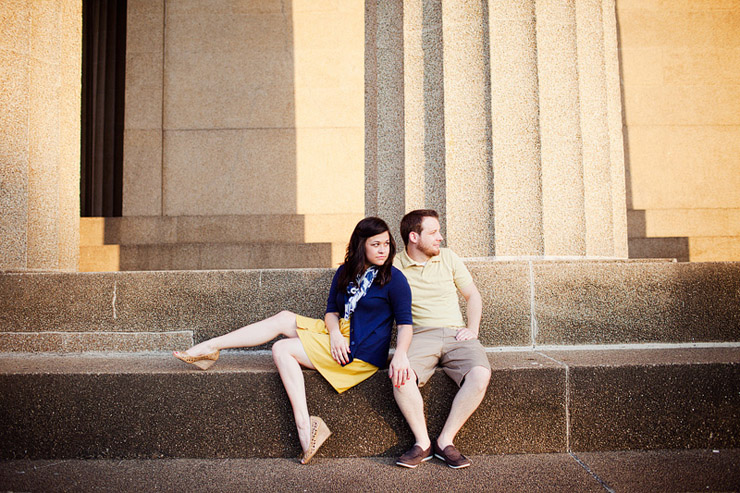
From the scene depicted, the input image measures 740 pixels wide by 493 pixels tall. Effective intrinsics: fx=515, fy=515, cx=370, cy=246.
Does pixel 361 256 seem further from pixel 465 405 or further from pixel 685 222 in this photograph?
pixel 685 222

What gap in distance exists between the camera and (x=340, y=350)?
A: 10.9 feet

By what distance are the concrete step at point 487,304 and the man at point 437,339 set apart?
0.52 metres

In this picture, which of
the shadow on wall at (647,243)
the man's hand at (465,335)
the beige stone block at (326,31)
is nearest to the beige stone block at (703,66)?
the shadow on wall at (647,243)

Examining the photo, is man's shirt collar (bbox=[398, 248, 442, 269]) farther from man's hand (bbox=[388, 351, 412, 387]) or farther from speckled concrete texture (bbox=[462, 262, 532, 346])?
man's hand (bbox=[388, 351, 412, 387])

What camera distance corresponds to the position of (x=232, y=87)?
8.69 m

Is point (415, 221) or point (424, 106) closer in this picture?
point (415, 221)

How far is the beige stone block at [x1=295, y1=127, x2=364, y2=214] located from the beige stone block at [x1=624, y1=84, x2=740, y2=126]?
451cm

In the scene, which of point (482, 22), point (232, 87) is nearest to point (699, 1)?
point (482, 22)

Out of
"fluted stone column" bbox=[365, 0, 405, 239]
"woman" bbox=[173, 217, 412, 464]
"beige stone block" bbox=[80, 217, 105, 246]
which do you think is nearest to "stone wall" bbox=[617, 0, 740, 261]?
"fluted stone column" bbox=[365, 0, 405, 239]

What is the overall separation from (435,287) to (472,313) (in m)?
0.32

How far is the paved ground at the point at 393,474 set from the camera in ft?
9.28

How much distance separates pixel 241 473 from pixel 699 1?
9772mm

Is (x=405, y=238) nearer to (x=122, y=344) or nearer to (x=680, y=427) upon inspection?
(x=680, y=427)

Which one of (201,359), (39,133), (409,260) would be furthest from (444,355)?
(39,133)
